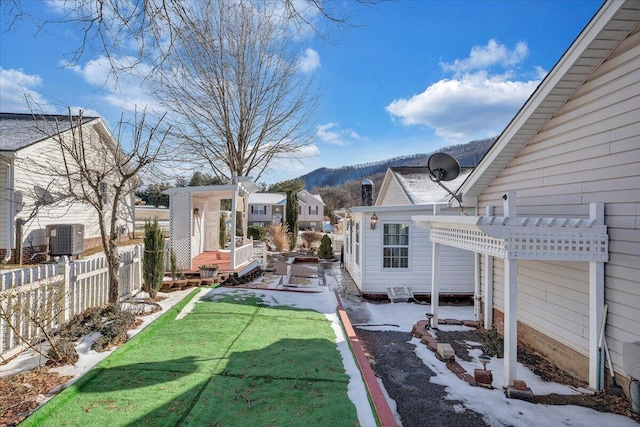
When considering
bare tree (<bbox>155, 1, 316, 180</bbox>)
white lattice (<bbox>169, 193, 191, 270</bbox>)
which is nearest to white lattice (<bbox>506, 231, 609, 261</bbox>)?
white lattice (<bbox>169, 193, 191, 270</bbox>)

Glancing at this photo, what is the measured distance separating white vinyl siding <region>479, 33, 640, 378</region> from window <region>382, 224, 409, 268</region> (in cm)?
387

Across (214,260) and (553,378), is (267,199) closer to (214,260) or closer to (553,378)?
(214,260)

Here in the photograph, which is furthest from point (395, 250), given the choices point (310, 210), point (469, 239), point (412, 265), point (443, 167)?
point (310, 210)

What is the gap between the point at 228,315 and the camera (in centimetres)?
621

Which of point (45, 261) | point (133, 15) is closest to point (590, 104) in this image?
point (133, 15)

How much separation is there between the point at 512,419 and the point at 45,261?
12.8m

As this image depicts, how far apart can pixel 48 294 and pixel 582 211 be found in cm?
712

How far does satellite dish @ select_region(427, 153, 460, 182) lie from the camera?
694cm

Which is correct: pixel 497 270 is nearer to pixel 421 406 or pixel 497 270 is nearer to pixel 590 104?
pixel 590 104

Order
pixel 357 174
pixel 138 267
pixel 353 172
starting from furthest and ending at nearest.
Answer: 1. pixel 353 172
2. pixel 357 174
3. pixel 138 267

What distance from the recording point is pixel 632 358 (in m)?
3.39

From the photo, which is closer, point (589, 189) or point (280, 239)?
point (589, 189)

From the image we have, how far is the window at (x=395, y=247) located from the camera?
31.8 ft

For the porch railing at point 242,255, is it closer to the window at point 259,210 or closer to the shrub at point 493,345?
the shrub at point 493,345
